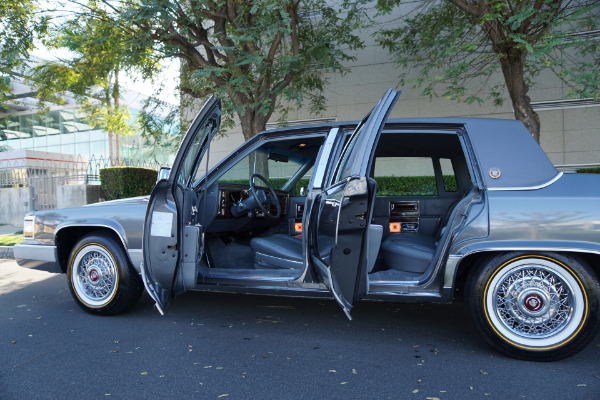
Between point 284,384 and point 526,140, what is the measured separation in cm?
242

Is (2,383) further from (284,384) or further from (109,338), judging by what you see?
(284,384)

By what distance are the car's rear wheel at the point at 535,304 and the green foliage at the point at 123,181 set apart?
31.1ft

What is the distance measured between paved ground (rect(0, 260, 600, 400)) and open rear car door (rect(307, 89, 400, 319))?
0.51 metres

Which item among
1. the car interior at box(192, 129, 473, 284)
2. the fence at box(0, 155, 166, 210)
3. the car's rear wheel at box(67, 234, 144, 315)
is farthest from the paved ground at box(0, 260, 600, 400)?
the fence at box(0, 155, 166, 210)

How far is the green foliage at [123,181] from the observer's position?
10.5 metres

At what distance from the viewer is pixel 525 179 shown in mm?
2936

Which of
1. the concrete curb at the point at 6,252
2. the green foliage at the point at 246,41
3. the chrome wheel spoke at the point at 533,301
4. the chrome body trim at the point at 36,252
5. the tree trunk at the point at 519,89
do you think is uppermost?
the green foliage at the point at 246,41

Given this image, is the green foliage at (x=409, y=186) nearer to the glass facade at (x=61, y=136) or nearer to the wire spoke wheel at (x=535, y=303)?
the wire spoke wheel at (x=535, y=303)

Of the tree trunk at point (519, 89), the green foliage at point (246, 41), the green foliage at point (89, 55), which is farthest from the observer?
the green foliage at point (89, 55)

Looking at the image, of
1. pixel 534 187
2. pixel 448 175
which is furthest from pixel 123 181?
pixel 534 187

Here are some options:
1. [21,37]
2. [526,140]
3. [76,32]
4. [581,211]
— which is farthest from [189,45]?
[581,211]

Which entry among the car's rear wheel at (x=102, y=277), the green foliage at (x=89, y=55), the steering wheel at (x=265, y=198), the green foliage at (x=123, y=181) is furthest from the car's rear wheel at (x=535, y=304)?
the green foliage at (x=123, y=181)

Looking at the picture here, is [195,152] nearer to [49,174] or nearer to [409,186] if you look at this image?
[409,186]

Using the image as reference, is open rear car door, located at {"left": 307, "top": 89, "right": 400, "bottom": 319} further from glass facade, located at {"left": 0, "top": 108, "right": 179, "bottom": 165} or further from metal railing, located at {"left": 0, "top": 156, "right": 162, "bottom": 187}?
glass facade, located at {"left": 0, "top": 108, "right": 179, "bottom": 165}
